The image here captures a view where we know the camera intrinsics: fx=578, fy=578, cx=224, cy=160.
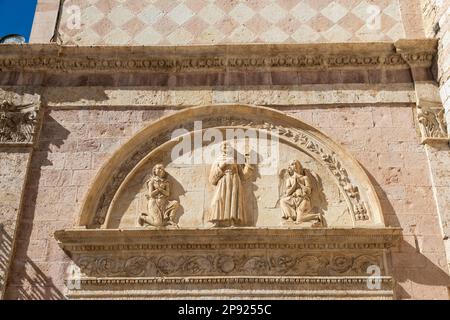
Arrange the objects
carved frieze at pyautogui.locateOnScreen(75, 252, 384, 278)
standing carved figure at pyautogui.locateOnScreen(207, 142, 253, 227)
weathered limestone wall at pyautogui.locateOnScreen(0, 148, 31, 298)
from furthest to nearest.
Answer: standing carved figure at pyautogui.locateOnScreen(207, 142, 253, 227) → weathered limestone wall at pyautogui.locateOnScreen(0, 148, 31, 298) → carved frieze at pyautogui.locateOnScreen(75, 252, 384, 278)

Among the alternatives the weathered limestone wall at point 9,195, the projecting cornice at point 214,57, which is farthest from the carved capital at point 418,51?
the weathered limestone wall at point 9,195

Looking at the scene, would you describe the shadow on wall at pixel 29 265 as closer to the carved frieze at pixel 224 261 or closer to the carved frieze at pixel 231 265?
the carved frieze at pixel 224 261

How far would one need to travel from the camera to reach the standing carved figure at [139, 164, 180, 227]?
23.5ft

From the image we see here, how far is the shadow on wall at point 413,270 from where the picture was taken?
667 cm

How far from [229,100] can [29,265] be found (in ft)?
11.0

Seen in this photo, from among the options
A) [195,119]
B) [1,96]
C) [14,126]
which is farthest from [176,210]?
[1,96]

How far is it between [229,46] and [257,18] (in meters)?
1.10

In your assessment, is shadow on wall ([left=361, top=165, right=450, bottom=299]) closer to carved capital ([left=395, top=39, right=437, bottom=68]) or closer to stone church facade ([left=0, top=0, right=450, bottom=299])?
stone church facade ([left=0, top=0, right=450, bottom=299])

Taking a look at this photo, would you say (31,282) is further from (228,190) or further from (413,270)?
(413,270)

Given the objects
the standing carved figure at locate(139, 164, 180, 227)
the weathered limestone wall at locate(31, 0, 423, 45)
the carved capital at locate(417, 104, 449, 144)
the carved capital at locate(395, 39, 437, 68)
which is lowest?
the standing carved figure at locate(139, 164, 180, 227)

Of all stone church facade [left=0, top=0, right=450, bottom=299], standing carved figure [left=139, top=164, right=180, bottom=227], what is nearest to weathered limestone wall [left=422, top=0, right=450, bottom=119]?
stone church facade [left=0, top=0, right=450, bottom=299]

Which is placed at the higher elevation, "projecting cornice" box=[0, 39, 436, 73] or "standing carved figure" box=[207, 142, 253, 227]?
"projecting cornice" box=[0, 39, 436, 73]

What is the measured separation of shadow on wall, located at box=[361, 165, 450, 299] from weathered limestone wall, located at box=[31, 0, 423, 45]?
11.0 feet

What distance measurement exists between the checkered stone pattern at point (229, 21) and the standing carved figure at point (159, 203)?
2407 millimetres
